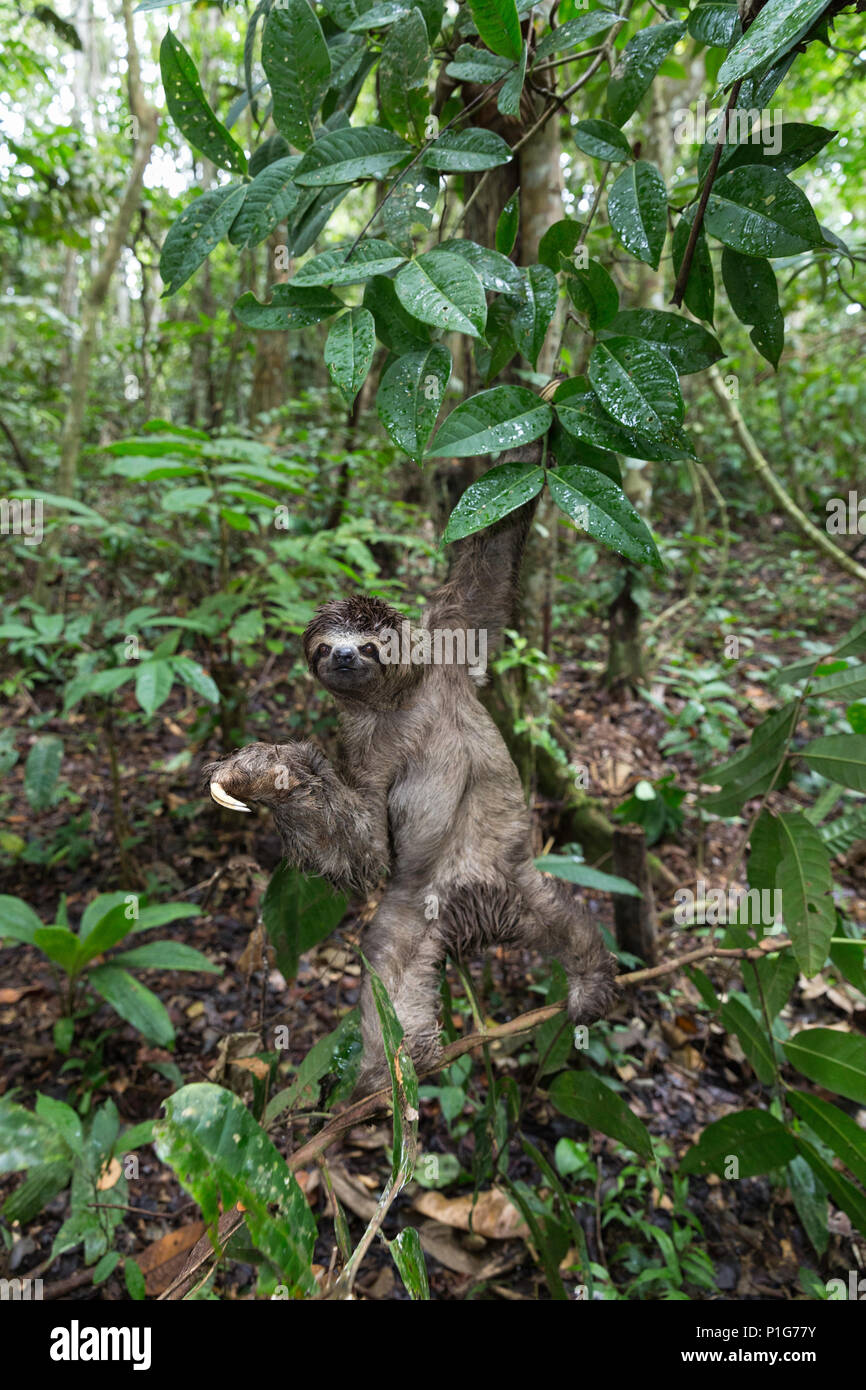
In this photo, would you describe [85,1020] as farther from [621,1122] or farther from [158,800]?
[621,1122]

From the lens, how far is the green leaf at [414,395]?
63.4 inches

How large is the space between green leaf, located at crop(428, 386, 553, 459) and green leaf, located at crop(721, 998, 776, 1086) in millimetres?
2399

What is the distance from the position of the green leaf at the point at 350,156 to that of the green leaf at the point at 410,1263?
6.94 ft

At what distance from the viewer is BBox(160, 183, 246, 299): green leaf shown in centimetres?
174

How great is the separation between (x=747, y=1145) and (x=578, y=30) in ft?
11.0

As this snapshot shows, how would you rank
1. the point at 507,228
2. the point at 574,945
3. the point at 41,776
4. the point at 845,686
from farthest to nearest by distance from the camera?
the point at 41,776 < the point at 845,686 < the point at 574,945 < the point at 507,228

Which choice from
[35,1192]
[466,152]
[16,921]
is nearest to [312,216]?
[466,152]

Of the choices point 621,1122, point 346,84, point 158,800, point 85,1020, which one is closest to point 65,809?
point 158,800

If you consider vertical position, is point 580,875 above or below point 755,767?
below

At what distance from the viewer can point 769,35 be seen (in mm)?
1091

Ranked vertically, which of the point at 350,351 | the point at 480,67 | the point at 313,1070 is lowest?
the point at 313,1070

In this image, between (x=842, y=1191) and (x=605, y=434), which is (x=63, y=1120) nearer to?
(x=842, y=1191)

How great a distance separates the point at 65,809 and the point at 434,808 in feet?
15.3

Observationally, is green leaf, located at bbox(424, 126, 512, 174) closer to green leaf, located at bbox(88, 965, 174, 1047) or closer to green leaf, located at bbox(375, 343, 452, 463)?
green leaf, located at bbox(375, 343, 452, 463)
